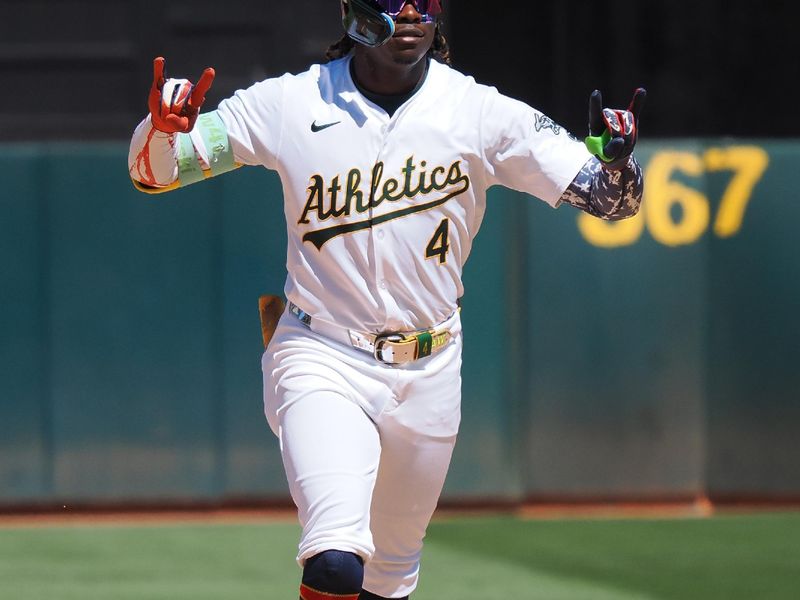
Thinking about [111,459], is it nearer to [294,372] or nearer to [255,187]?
[255,187]

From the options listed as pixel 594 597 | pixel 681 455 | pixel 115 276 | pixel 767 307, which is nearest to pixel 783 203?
pixel 767 307

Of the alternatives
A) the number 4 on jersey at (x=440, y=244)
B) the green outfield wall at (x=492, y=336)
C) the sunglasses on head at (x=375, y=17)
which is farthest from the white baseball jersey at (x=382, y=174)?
the green outfield wall at (x=492, y=336)

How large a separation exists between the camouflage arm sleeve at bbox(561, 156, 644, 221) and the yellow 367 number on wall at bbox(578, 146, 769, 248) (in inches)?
113

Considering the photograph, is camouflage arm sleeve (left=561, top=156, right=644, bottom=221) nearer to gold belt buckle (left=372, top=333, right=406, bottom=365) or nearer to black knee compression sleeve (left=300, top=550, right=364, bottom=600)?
gold belt buckle (left=372, top=333, right=406, bottom=365)

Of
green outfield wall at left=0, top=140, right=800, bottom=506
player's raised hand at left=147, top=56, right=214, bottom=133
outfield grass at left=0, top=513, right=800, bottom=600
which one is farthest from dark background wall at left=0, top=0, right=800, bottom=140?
player's raised hand at left=147, top=56, right=214, bottom=133

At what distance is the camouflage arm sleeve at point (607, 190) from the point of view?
397cm

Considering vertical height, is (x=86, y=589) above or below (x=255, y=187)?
below

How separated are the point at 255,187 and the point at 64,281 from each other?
929 millimetres

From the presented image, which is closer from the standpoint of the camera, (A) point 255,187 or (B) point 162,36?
(A) point 255,187

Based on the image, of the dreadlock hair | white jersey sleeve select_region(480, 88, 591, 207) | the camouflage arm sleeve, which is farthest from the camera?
the dreadlock hair

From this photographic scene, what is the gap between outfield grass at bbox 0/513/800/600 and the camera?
5.65 meters

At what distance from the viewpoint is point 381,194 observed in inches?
158

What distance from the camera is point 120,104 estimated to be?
27.6 ft

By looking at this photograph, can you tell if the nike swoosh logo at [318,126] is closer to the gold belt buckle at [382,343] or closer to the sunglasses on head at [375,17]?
the sunglasses on head at [375,17]
